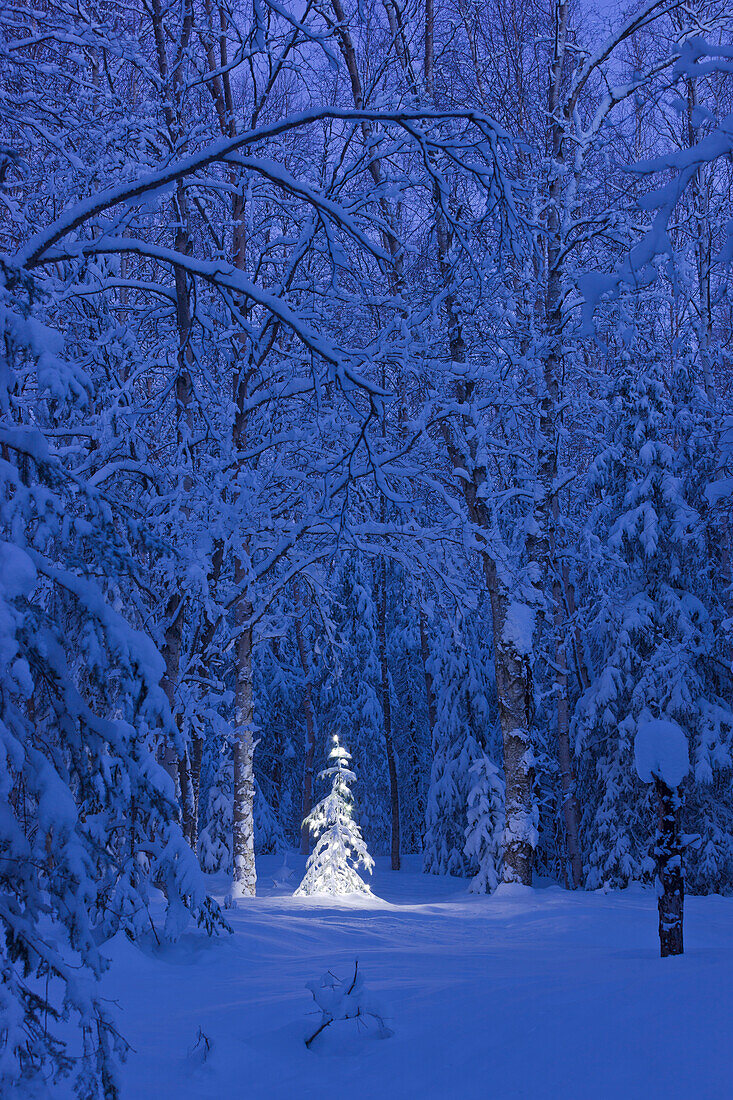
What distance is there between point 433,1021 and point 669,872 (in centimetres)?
177

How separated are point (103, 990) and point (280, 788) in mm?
23659

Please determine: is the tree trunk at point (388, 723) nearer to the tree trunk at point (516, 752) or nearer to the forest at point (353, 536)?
the forest at point (353, 536)

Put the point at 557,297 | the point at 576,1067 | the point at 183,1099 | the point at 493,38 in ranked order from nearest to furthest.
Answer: the point at 576,1067 → the point at 183,1099 → the point at 557,297 → the point at 493,38

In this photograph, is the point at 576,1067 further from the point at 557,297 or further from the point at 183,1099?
the point at 557,297

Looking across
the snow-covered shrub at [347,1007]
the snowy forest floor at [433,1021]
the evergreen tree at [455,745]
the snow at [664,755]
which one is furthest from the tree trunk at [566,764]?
the snow-covered shrub at [347,1007]

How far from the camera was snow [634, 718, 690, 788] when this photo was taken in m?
4.91

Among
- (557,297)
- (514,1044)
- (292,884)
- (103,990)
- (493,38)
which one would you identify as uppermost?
(493,38)

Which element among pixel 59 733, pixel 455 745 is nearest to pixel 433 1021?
pixel 59 733

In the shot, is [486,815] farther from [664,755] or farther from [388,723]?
→ [664,755]

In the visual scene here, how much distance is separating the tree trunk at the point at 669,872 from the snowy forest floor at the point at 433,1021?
20 centimetres

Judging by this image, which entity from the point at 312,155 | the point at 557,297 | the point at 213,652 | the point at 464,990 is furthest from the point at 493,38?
the point at 464,990

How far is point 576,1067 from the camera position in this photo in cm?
321

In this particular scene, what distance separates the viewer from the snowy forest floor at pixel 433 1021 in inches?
125

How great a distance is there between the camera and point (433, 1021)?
13.4ft
